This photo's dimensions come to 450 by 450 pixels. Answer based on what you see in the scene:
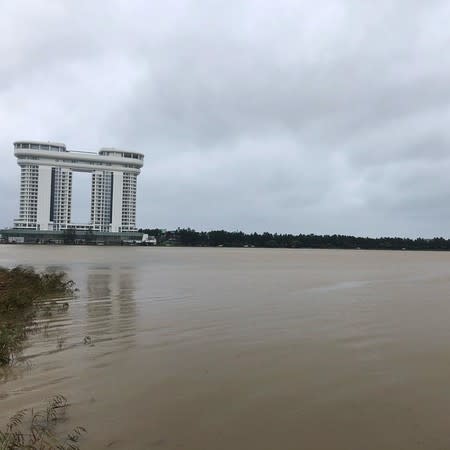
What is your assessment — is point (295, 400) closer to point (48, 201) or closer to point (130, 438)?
point (130, 438)

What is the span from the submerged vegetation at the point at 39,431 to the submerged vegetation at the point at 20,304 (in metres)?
2.87

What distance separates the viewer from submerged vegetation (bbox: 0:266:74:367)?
9.23 m

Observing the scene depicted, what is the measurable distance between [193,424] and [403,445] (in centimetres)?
273

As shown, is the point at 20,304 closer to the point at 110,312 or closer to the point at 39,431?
the point at 110,312

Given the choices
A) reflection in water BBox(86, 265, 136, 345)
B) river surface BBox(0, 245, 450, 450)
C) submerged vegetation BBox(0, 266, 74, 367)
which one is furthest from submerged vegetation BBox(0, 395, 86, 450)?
reflection in water BBox(86, 265, 136, 345)

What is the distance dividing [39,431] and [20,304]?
10781 mm

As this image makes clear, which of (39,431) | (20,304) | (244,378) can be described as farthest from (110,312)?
(39,431)

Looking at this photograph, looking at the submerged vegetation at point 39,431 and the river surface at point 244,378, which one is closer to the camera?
the submerged vegetation at point 39,431

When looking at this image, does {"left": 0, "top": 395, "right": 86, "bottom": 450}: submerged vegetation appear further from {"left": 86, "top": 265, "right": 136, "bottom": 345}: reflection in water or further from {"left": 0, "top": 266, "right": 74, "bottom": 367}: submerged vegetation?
{"left": 86, "top": 265, "right": 136, "bottom": 345}: reflection in water

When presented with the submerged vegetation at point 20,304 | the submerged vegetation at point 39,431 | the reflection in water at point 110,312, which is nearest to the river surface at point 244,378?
the reflection in water at point 110,312

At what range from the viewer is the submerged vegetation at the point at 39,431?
4.77m

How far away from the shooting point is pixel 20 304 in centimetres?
1488

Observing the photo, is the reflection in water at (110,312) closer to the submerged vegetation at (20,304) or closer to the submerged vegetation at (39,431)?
the submerged vegetation at (20,304)

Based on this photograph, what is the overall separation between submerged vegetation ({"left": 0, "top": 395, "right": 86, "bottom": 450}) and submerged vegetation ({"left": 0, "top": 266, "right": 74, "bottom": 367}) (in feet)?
9.41
